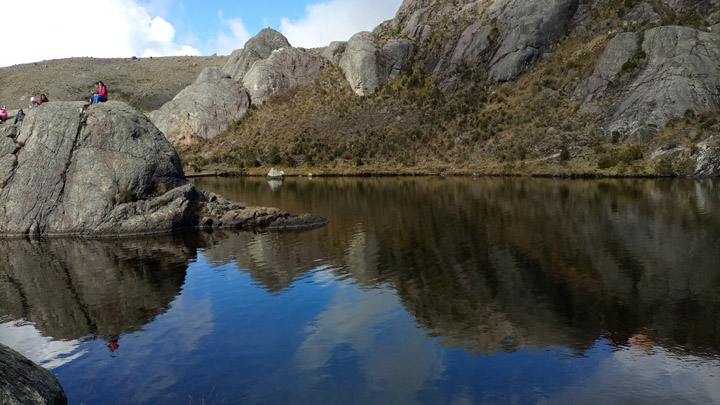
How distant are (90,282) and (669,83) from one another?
88.4 m

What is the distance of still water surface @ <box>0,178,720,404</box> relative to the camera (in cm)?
1416

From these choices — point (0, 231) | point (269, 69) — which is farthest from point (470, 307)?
point (269, 69)

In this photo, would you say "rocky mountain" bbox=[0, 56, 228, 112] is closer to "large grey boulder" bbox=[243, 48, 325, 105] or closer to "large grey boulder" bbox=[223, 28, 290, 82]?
"large grey boulder" bbox=[223, 28, 290, 82]

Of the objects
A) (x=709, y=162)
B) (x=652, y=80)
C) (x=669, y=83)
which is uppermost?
(x=652, y=80)

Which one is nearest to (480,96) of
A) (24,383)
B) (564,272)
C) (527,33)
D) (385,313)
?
(527,33)

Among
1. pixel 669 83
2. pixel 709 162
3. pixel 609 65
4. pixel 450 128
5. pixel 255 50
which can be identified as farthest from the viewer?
pixel 255 50

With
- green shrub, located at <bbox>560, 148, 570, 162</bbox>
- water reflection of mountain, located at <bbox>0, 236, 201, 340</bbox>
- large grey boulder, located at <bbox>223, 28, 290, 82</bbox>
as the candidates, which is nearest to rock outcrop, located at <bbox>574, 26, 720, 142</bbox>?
green shrub, located at <bbox>560, 148, 570, 162</bbox>

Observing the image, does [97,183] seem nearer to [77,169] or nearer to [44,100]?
[77,169]

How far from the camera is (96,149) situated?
42.2m

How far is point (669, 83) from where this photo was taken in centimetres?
8281

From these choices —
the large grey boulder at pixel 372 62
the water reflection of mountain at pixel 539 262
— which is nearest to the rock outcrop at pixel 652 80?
the water reflection of mountain at pixel 539 262

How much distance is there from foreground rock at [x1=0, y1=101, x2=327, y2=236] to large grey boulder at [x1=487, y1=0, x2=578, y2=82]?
81.9 metres

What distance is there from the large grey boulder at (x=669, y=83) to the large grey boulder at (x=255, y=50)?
95.2 meters

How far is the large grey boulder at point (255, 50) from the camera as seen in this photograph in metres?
148
